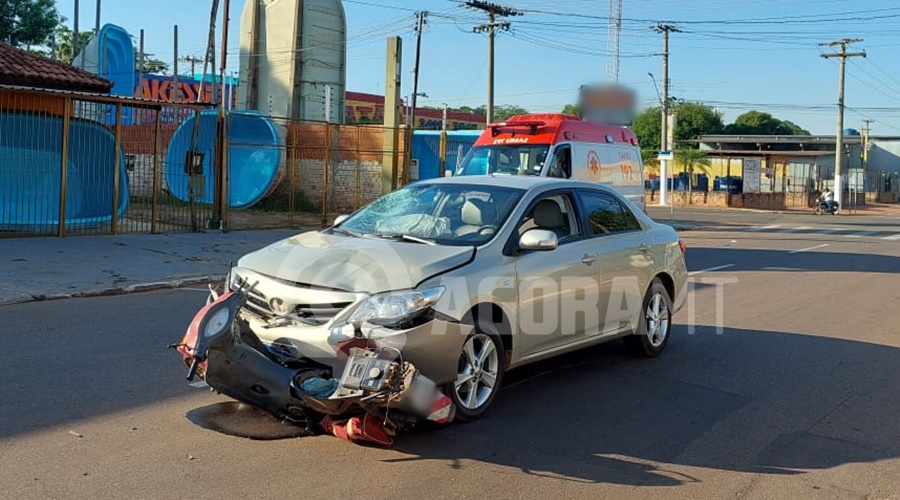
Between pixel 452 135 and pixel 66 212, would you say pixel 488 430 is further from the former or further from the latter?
pixel 452 135

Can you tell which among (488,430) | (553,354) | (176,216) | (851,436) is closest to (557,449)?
(488,430)

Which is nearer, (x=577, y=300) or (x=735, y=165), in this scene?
(x=577, y=300)

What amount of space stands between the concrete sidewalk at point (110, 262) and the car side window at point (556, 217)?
658 centimetres

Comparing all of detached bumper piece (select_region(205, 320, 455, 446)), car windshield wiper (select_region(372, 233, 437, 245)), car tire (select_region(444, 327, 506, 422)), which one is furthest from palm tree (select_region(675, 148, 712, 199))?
detached bumper piece (select_region(205, 320, 455, 446))

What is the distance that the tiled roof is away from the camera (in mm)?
16719

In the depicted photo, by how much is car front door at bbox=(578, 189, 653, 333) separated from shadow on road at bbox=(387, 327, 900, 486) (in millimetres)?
527

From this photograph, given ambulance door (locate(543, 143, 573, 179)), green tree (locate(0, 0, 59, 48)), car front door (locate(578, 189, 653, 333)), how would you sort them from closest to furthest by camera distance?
1. car front door (locate(578, 189, 653, 333))
2. ambulance door (locate(543, 143, 573, 179))
3. green tree (locate(0, 0, 59, 48))

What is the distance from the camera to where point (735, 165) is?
60.4m

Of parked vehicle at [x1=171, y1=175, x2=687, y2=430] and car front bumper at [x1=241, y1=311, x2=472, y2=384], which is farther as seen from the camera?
car front bumper at [x1=241, y1=311, x2=472, y2=384]

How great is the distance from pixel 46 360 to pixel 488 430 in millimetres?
3838

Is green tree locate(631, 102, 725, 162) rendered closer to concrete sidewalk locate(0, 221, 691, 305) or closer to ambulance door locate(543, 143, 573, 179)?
ambulance door locate(543, 143, 573, 179)

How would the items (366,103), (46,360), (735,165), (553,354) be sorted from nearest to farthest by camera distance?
(553,354), (46,360), (735,165), (366,103)

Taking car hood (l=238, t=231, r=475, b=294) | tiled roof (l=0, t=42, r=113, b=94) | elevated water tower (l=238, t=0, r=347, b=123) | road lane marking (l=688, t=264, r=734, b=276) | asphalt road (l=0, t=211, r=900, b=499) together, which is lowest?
asphalt road (l=0, t=211, r=900, b=499)

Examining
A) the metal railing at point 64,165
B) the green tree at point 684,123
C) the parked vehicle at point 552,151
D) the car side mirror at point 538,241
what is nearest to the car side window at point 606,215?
the car side mirror at point 538,241
